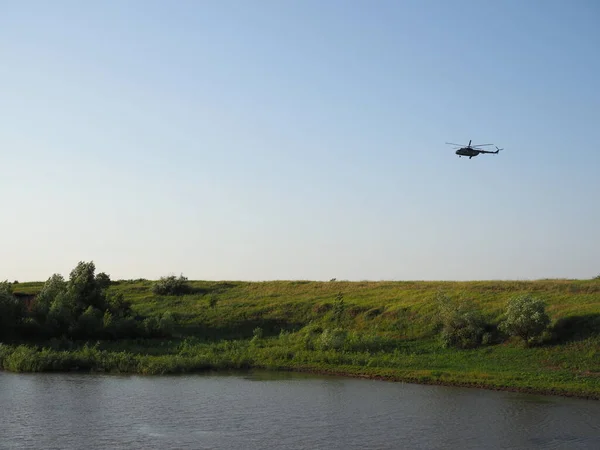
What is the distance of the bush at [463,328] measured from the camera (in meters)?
48.7

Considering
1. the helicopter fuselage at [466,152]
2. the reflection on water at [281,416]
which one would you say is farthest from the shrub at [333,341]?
the helicopter fuselage at [466,152]

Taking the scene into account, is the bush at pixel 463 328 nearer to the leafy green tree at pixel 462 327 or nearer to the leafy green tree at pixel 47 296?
the leafy green tree at pixel 462 327

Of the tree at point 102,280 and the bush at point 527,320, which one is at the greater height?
the tree at point 102,280

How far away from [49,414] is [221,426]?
27.8 ft

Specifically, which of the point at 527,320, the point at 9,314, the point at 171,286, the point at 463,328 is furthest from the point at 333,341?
the point at 171,286

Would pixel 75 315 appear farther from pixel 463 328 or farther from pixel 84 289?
pixel 463 328

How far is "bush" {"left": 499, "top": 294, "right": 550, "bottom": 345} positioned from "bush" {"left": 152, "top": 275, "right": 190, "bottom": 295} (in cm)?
4406

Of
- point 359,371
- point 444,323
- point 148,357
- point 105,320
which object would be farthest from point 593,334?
point 105,320

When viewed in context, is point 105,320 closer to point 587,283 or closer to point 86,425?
point 86,425

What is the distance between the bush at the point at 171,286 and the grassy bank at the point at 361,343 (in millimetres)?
3698

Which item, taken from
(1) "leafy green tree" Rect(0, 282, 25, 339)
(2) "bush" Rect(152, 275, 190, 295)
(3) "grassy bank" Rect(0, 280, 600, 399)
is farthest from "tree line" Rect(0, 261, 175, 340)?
(2) "bush" Rect(152, 275, 190, 295)

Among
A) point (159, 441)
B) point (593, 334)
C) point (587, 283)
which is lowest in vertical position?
point (159, 441)

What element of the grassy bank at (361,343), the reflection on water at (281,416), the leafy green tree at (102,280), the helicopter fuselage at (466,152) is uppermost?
the helicopter fuselage at (466,152)

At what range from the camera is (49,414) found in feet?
98.6
